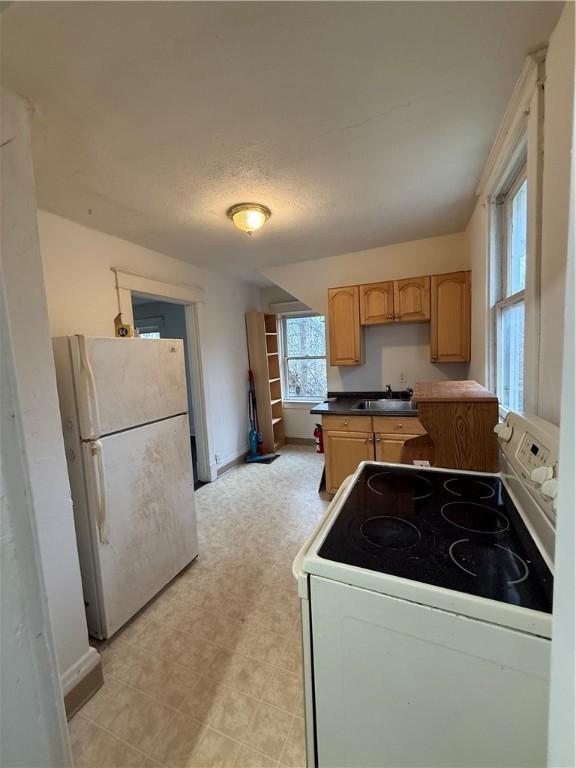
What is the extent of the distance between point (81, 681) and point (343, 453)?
223cm

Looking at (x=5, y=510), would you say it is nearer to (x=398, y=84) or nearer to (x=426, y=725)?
(x=426, y=725)

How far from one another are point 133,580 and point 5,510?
68.5 inches

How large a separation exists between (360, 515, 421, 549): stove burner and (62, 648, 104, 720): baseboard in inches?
57.4

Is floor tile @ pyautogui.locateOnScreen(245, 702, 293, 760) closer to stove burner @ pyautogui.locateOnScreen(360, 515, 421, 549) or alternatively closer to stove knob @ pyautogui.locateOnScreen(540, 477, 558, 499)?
stove burner @ pyautogui.locateOnScreen(360, 515, 421, 549)

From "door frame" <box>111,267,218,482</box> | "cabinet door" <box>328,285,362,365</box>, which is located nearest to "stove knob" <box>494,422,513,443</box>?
"cabinet door" <box>328,285,362,365</box>

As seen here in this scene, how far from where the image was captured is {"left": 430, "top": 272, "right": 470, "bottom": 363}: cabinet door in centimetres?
290

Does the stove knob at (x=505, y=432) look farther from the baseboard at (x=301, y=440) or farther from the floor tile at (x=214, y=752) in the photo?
the baseboard at (x=301, y=440)

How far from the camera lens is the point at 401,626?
0.73 meters

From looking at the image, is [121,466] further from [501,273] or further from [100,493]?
[501,273]

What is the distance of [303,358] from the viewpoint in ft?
15.8

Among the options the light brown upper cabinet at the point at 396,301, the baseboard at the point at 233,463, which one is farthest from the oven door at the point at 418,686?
the baseboard at the point at 233,463

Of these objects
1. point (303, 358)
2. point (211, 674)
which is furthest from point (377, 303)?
point (211, 674)

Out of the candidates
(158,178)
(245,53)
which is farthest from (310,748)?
(158,178)

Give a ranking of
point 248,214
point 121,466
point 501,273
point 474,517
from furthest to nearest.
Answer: point 248,214
point 501,273
point 121,466
point 474,517
